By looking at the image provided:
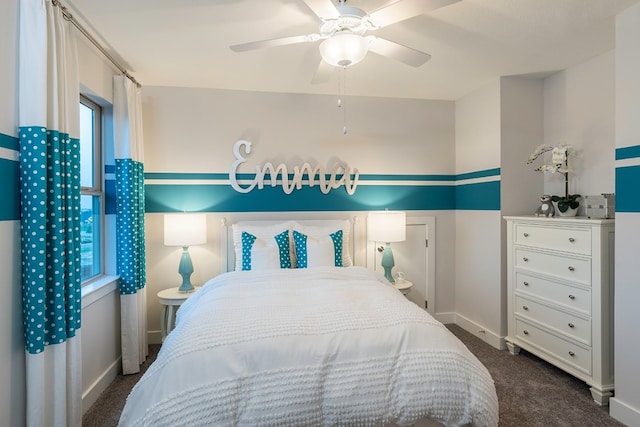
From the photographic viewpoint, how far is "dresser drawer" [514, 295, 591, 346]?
7.65 ft

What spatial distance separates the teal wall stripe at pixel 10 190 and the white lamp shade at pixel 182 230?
1367 mm

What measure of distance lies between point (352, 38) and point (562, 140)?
238 cm

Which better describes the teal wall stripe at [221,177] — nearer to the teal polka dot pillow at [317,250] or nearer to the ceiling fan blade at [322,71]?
the teal polka dot pillow at [317,250]

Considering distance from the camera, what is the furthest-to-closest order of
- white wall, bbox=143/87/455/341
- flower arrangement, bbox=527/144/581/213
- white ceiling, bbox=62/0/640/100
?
white wall, bbox=143/87/455/341 → flower arrangement, bbox=527/144/581/213 → white ceiling, bbox=62/0/640/100

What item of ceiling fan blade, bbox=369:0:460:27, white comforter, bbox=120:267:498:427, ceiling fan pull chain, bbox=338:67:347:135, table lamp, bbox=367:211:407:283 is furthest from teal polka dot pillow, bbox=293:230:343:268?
ceiling fan blade, bbox=369:0:460:27

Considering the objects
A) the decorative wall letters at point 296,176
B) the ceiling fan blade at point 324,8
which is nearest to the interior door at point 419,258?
the decorative wall letters at point 296,176

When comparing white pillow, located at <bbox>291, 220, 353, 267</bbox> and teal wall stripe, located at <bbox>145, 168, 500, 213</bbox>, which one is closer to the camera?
white pillow, located at <bbox>291, 220, 353, 267</bbox>

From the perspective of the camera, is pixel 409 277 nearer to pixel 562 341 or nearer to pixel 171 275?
pixel 562 341

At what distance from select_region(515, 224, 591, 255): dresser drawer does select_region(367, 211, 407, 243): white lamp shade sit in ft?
3.23

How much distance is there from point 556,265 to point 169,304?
3121 millimetres

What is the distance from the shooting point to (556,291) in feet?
8.30

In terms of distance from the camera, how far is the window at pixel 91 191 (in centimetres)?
253

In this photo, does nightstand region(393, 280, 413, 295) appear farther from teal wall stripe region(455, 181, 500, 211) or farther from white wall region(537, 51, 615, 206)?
white wall region(537, 51, 615, 206)

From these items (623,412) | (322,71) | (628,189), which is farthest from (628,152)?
(322,71)
